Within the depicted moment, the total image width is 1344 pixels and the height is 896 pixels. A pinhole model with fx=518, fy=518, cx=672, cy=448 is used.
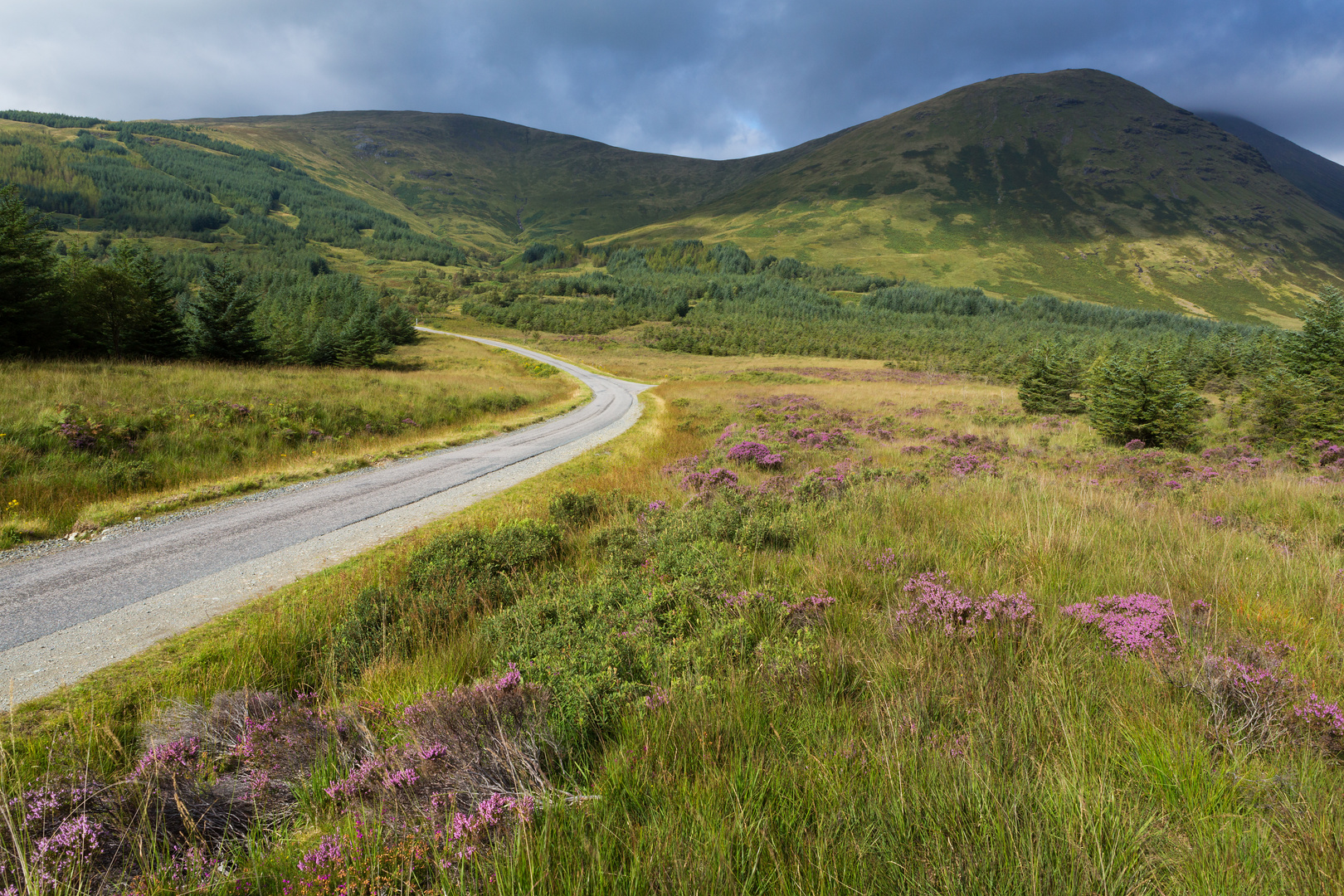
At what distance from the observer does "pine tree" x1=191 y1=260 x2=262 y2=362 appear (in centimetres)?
3319

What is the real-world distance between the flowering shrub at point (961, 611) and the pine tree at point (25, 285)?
108 ft

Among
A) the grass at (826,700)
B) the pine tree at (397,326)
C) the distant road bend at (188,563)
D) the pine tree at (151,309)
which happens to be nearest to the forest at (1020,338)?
the grass at (826,700)

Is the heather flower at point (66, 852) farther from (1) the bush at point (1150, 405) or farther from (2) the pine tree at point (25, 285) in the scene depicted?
(2) the pine tree at point (25, 285)

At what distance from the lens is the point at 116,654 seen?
4.92 metres

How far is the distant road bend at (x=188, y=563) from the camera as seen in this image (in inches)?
201

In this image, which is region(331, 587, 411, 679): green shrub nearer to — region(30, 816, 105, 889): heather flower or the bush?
region(30, 816, 105, 889): heather flower

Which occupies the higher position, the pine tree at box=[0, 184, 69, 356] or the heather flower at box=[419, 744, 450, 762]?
the pine tree at box=[0, 184, 69, 356]

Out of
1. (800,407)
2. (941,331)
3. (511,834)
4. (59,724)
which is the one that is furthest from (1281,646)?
(941,331)

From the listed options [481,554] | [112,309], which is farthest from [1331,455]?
[112,309]

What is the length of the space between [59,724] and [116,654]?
198 cm

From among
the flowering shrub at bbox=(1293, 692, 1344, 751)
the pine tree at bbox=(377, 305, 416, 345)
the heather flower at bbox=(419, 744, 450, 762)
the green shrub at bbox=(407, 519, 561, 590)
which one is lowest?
the green shrub at bbox=(407, 519, 561, 590)

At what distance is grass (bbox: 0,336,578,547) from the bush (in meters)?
21.3

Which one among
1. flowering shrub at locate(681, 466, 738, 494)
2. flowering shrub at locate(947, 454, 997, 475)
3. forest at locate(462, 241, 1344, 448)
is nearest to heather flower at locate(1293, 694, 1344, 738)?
flowering shrub at locate(681, 466, 738, 494)

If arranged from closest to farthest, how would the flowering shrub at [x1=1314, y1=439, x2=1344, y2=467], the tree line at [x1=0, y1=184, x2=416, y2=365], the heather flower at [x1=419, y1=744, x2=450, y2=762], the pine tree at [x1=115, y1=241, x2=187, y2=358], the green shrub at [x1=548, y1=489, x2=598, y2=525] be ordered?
1. the heather flower at [x1=419, y1=744, x2=450, y2=762]
2. the green shrub at [x1=548, y1=489, x2=598, y2=525]
3. the flowering shrub at [x1=1314, y1=439, x2=1344, y2=467]
4. the tree line at [x1=0, y1=184, x2=416, y2=365]
5. the pine tree at [x1=115, y1=241, x2=187, y2=358]
